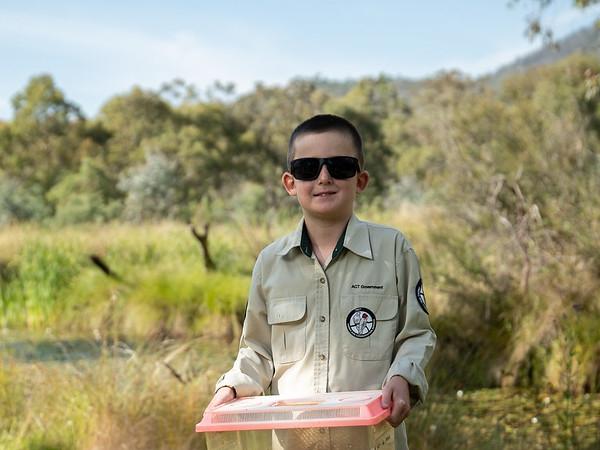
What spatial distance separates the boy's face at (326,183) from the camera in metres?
2.06

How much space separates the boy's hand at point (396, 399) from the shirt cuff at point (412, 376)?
13mm

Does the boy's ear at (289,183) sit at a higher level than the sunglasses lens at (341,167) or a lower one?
lower

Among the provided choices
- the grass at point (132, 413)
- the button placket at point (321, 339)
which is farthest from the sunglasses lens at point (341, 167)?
the grass at point (132, 413)

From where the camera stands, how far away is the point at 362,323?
2.03m

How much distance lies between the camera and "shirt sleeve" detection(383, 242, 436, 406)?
1901mm

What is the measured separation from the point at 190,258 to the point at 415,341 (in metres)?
10.0

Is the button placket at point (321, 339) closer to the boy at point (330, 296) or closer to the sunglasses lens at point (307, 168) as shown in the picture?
the boy at point (330, 296)

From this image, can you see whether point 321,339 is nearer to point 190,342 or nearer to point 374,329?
point 374,329

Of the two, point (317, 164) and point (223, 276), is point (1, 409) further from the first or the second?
point (223, 276)

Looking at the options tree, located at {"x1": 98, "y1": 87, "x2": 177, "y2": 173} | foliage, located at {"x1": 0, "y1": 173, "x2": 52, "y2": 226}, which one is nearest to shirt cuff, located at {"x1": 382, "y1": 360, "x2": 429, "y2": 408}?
foliage, located at {"x1": 0, "y1": 173, "x2": 52, "y2": 226}

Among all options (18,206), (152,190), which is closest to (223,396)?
(18,206)

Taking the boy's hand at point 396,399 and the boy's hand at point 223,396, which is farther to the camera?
the boy's hand at point 223,396

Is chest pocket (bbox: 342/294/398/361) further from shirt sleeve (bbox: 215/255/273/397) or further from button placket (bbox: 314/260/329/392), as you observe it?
shirt sleeve (bbox: 215/255/273/397)

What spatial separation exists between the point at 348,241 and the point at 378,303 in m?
0.16
